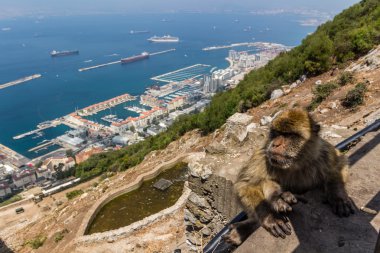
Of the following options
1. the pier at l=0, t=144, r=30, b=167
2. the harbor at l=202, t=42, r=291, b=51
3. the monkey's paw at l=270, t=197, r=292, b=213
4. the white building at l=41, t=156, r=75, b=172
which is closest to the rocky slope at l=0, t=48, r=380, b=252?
the monkey's paw at l=270, t=197, r=292, b=213

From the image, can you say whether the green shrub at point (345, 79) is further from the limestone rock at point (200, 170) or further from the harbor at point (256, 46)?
the harbor at point (256, 46)

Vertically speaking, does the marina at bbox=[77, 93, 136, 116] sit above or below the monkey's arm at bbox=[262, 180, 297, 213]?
below

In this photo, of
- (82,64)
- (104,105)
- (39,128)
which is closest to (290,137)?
(39,128)

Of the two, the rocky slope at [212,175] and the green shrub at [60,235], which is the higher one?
the rocky slope at [212,175]

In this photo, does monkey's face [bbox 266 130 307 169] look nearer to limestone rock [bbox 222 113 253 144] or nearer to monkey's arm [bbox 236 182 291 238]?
monkey's arm [bbox 236 182 291 238]

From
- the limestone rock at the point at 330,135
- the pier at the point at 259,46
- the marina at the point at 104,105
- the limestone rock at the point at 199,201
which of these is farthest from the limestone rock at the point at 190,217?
the pier at the point at 259,46

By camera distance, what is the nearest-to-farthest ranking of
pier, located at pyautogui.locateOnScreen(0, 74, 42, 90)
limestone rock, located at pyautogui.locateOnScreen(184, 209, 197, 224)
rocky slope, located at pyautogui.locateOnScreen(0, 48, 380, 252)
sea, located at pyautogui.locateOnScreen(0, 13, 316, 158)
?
rocky slope, located at pyautogui.locateOnScreen(0, 48, 380, 252), limestone rock, located at pyautogui.locateOnScreen(184, 209, 197, 224), sea, located at pyautogui.locateOnScreen(0, 13, 316, 158), pier, located at pyautogui.locateOnScreen(0, 74, 42, 90)

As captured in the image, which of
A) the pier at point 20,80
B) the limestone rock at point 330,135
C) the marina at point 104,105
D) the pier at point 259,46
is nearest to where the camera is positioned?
the limestone rock at point 330,135

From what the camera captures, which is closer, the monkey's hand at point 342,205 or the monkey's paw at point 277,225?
the monkey's paw at point 277,225
